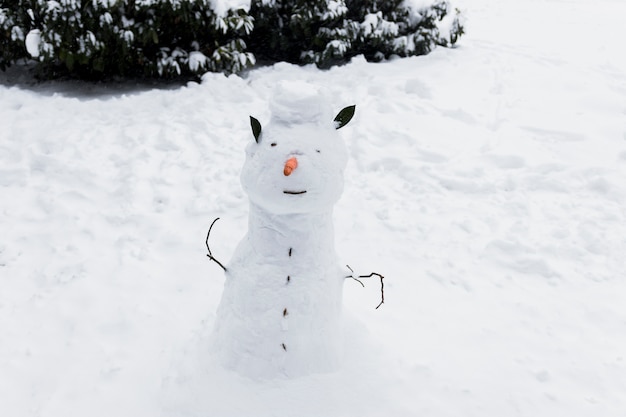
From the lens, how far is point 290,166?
6.47 ft

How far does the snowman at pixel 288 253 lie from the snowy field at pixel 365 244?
151 mm

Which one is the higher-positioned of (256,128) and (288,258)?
(256,128)

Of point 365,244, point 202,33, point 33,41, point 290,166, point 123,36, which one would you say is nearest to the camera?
point 290,166

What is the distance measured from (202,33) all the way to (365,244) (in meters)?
3.96

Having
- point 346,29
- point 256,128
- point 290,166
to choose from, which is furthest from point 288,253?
point 346,29

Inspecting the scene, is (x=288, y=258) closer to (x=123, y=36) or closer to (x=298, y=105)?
(x=298, y=105)

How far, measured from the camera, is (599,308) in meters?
3.29

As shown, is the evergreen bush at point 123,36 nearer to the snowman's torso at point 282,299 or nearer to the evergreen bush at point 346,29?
the evergreen bush at point 346,29

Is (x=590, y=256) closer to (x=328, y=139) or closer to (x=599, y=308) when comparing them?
(x=599, y=308)

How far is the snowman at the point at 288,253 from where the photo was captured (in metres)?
2.07

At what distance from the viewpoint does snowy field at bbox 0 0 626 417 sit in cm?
259

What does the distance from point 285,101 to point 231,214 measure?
220 cm

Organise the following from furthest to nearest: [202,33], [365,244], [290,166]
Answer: [202,33]
[365,244]
[290,166]

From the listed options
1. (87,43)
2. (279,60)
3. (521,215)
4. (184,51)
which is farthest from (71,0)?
(521,215)
